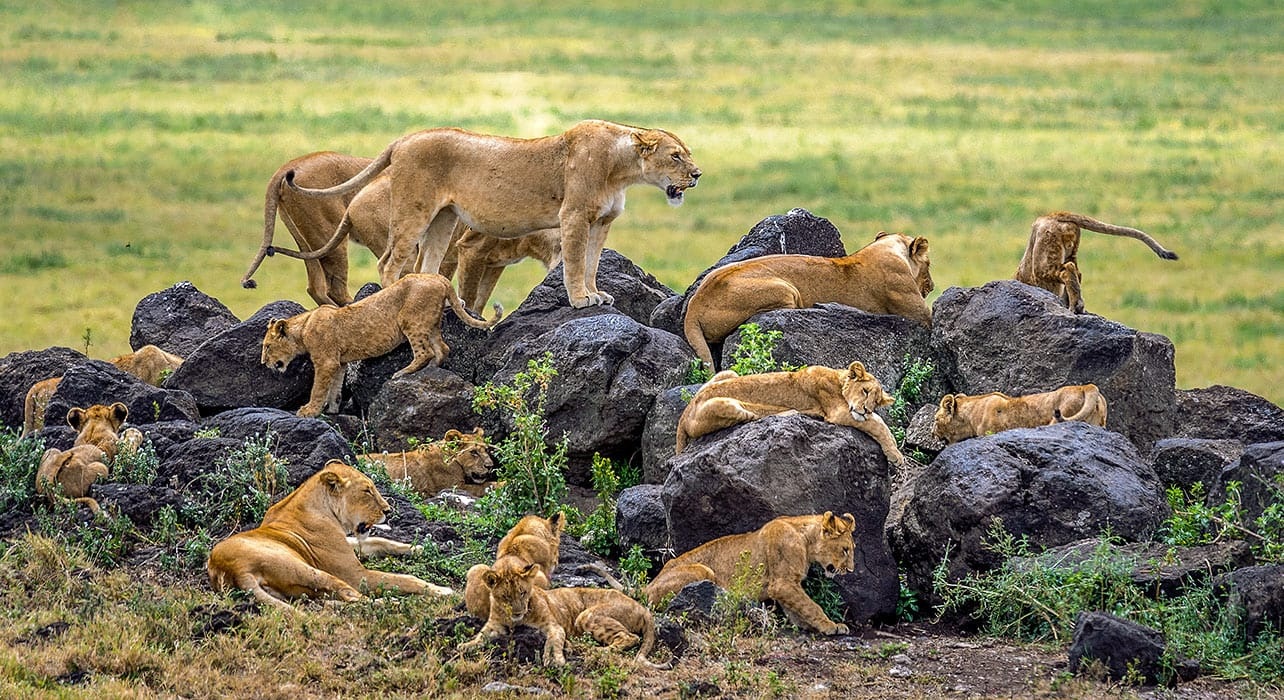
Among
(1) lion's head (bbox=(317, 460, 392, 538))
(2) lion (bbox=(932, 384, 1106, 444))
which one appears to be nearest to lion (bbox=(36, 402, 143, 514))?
(1) lion's head (bbox=(317, 460, 392, 538))

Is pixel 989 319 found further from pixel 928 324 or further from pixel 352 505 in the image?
pixel 352 505

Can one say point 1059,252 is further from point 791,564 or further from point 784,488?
point 791,564

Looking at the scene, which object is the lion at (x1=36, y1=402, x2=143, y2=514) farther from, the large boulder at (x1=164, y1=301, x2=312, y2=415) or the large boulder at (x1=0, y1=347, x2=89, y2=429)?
the large boulder at (x1=0, y1=347, x2=89, y2=429)

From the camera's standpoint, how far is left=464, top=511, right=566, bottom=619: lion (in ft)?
34.2

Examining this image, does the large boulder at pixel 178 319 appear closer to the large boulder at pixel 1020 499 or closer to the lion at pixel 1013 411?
the lion at pixel 1013 411

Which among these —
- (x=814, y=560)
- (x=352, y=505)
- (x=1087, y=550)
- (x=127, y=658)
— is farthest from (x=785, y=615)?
(x=127, y=658)

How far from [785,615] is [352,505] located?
2.91 metres

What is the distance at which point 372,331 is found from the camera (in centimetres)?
1571

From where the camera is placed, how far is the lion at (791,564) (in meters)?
11.1

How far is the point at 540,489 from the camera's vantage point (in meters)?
13.4

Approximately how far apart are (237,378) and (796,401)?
5.84 m

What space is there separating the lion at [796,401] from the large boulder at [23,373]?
21.9 feet

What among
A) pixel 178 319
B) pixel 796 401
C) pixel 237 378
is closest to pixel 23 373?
pixel 237 378

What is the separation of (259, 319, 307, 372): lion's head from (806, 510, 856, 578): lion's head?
6.46 m
